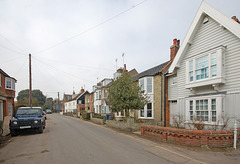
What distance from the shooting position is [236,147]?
7.12 m

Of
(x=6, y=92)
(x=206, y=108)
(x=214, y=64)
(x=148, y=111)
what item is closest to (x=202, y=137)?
(x=206, y=108)

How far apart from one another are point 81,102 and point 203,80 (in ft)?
148

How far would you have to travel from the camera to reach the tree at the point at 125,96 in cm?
1345

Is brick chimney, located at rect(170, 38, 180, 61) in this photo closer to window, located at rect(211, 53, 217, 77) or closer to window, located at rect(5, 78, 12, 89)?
window, located at rect(211, 53, 217, 77)

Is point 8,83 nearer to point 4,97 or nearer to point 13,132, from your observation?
point 4,97

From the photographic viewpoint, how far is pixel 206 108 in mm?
10422

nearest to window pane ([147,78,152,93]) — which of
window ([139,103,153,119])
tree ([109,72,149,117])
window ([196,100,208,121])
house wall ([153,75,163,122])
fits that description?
house wall ([153,75,163,122])

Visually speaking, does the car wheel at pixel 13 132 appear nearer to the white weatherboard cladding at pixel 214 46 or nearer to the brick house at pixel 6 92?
the brick house at pixel 6 92

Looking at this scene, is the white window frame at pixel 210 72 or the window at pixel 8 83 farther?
the window at pixel 8 83

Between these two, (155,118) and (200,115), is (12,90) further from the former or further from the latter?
(200,115)

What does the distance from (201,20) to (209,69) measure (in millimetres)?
3967

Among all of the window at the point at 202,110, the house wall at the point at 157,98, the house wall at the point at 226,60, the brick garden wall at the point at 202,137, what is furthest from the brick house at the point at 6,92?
the window at the point at 202,110

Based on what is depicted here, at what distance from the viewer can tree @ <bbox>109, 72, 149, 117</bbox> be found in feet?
44.1

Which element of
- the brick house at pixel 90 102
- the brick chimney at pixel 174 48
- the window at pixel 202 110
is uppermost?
the brick chimney at pixel 174 48
